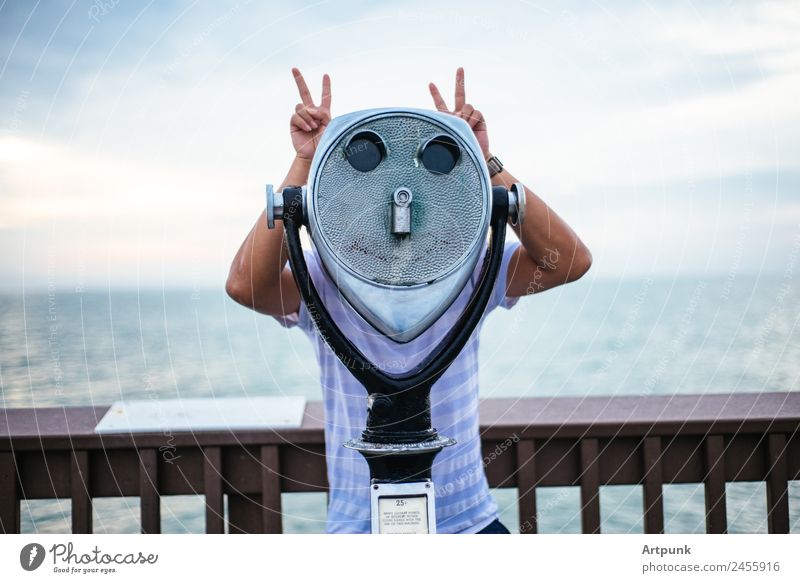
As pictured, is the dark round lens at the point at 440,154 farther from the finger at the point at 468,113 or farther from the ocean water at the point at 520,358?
the ocean water at the point at 520,358

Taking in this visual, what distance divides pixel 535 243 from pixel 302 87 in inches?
15.0

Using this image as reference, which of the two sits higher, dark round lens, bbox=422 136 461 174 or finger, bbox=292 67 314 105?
finger, bbox=292 67 314 105

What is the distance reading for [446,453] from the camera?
48.2 inches

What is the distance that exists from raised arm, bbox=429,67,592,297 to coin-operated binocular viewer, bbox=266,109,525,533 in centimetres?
16

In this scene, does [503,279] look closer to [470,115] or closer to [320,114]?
[470,115]

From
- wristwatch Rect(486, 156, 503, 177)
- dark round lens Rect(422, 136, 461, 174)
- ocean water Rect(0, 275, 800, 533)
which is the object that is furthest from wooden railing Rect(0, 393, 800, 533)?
ocean water Rect(0, 275, 800, 533)

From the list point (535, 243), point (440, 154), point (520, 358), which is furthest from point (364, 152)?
point (520, 358)

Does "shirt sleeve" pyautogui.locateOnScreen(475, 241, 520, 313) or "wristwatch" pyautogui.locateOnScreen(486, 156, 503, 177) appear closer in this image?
"wristwatch" pyautogui.locateOnScreen(486, 156, 503, 177)

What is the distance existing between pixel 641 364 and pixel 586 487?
15483 millimetres

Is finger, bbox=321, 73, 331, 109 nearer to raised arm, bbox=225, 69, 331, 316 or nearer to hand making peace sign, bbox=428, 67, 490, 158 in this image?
raised arm, bbox=225, 69, 331, 316

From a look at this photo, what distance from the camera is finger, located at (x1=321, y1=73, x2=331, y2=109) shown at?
3.79 ft
